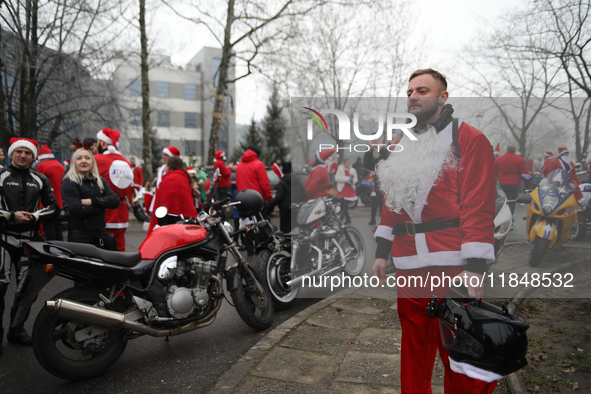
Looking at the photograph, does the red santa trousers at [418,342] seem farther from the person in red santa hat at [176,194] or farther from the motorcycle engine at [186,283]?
the person in red santa hat at [176,194]

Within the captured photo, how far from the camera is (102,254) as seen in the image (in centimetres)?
331

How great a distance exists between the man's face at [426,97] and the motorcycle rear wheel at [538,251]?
5.12 feet

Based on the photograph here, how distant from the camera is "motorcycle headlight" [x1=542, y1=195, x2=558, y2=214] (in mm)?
3609

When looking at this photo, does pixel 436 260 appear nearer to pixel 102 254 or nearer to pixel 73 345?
pixel 102 254

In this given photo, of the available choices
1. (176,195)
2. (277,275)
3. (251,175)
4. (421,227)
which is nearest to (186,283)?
(277,275)

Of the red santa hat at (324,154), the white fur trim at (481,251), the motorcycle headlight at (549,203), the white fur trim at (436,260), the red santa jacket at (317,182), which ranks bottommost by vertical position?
the white fur trim at (436,260)

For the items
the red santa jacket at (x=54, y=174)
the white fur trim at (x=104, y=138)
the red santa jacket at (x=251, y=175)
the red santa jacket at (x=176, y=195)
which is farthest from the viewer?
the red santa jacket at (x=251, y=175)

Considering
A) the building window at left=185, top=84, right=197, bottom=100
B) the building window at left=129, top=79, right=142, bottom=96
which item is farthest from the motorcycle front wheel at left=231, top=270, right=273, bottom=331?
the building window at left=185, top=84, right=197, bottom=100

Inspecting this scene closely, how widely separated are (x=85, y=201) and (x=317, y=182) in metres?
2.67

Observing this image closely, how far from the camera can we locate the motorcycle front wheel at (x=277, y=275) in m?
4.68

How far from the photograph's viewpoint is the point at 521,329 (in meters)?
1.93

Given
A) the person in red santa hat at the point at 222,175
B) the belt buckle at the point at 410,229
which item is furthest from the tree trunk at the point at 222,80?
the belt buckle at the point at 410,229

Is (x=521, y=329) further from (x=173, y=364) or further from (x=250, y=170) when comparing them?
(x=250, y=170)

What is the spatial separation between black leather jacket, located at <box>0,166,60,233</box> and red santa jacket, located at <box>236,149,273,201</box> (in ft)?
11.3
